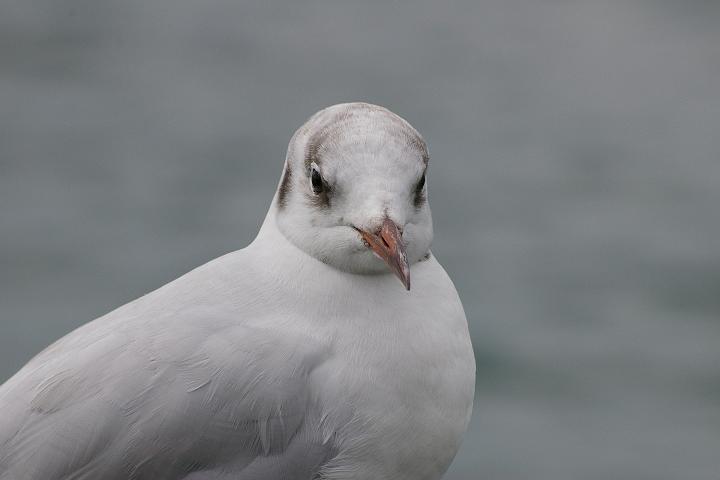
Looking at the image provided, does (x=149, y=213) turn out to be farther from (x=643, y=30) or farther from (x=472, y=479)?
(x=643, y=30)

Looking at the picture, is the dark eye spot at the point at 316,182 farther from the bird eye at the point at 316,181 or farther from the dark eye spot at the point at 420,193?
the dark eye spot at the point at 420,193

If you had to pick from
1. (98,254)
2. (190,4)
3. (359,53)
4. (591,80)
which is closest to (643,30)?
(591,80)

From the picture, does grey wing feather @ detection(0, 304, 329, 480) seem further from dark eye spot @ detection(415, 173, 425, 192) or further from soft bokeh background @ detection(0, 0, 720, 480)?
soft bokeh background @ detection(0, 0, 720, 480)

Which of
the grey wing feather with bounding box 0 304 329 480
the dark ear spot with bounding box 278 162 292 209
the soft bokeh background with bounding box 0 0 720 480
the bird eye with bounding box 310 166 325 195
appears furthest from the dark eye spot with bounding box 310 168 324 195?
the soft bokeh background with bounding box 0 0 720 480

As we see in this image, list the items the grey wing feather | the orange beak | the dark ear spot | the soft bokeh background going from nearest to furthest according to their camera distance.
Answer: the orange beak < the grey wing feather < the dark ear spot < the soft bokeh background

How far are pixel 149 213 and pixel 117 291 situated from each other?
29.7 inches

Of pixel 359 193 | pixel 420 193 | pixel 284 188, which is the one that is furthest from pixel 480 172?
pixel 359 193

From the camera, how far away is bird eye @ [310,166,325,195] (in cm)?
327

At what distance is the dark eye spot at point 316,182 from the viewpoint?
3270 mm

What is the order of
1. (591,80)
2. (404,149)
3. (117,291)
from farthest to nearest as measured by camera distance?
(591,80) < (117,291) < (404,149)

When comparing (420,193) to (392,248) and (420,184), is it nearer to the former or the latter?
(420,184)

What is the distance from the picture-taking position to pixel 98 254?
31.4 feet

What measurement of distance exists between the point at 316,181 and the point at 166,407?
2.13ft

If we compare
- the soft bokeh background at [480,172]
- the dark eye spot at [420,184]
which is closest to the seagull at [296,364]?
the dark eye spot at [420,184]
